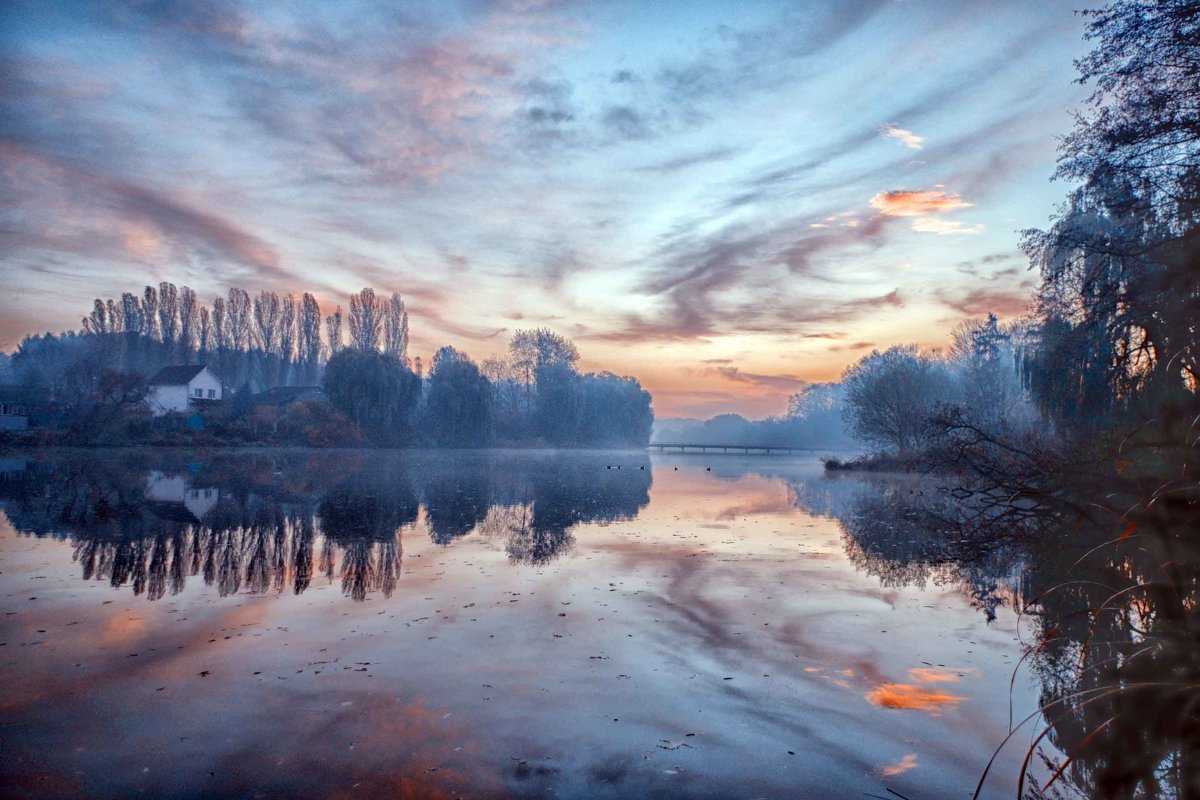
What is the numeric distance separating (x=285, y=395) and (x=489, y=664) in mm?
72858

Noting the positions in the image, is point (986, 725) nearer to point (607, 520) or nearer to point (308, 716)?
point (308, 716)

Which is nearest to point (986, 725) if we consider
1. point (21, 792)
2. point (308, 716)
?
point (308, 716)

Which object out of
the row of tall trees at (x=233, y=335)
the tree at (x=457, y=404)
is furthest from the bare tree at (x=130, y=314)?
the tree at (x=457, y=404)

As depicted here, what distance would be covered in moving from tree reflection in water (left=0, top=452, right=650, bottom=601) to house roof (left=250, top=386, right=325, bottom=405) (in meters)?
36.6

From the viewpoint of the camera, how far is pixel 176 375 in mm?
68562

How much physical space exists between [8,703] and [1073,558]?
631 inches

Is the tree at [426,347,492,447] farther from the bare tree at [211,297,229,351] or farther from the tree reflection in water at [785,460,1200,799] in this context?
the tree reflection in water at [785,460,1200,799]

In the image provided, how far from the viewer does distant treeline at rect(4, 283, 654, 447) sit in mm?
55875

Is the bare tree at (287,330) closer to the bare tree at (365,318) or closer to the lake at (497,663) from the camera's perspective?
the bare tree at (365,318)

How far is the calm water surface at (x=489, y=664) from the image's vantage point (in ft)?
16.1

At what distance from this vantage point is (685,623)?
902cm

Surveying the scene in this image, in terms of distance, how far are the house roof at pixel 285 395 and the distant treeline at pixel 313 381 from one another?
1579 mm

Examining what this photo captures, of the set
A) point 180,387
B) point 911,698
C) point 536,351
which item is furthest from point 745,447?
point 911,698

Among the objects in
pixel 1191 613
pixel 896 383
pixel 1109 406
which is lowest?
pixel 1191 613
